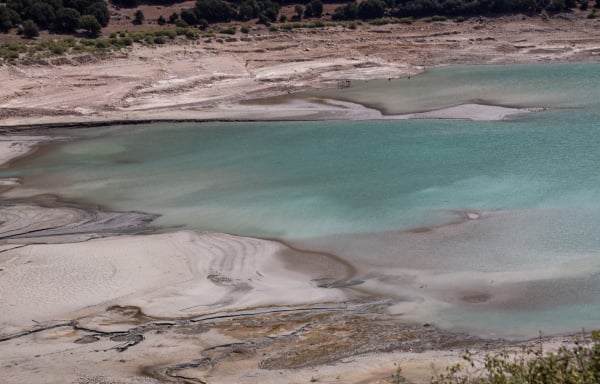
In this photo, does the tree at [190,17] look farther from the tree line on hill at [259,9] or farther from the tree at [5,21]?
the tree at [5,21]

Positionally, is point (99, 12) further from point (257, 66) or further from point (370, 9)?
point (370, 9)

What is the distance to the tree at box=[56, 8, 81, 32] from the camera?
155 ft

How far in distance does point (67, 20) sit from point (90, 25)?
1549mm

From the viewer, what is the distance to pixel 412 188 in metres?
22.7

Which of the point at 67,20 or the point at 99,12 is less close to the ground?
the point at 99,12

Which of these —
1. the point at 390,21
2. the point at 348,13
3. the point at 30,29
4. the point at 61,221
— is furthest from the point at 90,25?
the point at 61,221

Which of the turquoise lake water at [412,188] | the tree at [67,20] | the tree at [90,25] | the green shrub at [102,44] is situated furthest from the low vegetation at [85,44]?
the turquoise lake water at [412,188]

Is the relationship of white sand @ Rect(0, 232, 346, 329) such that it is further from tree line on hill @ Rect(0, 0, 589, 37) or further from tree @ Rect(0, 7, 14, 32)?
tree line on hill @ Rect(0, 0, 589, 37)

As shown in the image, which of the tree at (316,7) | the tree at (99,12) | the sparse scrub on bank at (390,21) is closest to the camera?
the tree at (99,12)

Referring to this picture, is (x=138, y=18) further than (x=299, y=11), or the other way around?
(x=299, y=11)

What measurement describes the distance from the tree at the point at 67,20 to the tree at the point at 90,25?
0.35m

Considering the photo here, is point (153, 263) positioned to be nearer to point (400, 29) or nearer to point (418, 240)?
point (418, 240)

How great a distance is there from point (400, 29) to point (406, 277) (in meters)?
37.3

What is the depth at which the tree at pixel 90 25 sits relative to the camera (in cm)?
4706
